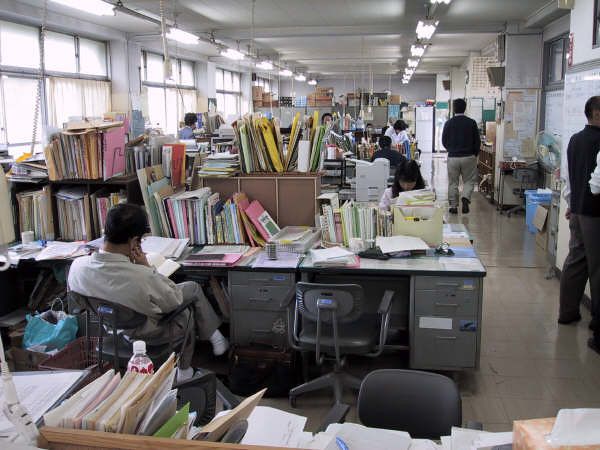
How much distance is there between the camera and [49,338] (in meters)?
3.60

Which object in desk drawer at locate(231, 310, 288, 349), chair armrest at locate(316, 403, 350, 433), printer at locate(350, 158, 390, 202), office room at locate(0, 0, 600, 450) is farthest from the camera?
printer at locate(350, 158, 390, 202)

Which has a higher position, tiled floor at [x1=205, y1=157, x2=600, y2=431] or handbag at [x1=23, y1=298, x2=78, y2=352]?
handbag at [x1=23, y1=298, x2=78, y2=352]

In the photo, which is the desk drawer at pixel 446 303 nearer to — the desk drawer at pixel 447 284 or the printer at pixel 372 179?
the desk drawer at pixel 447 284

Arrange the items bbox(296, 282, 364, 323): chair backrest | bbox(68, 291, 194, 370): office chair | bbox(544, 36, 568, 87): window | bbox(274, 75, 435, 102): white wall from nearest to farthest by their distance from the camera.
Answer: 1. bbox(68, 291, 194, 370): office chair
2. bbox(296, 282, 364, 323): chair backrest
3. bbox(544, 36, 568, 87): window
4. bbox(274, 75, 435, 102): white wall

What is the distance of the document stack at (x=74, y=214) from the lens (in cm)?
437

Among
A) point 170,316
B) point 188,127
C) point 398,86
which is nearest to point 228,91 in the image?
point 188,127

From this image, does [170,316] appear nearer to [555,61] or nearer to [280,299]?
[280,299]

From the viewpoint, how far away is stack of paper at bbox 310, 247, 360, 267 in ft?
12.0

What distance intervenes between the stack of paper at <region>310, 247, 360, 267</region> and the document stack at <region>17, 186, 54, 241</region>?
82.5 inches

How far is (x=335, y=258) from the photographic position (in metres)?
3.68

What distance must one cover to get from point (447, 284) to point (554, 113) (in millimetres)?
6548

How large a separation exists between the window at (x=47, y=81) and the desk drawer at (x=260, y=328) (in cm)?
543

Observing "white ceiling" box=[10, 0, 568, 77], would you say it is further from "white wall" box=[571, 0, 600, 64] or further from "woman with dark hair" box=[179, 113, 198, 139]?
"white wall" box=[571, 0, 600, 64]

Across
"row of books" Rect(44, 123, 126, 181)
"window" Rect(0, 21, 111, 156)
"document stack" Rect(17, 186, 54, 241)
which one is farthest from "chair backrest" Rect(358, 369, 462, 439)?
"window" Rect(0, 21, 111, 156)
